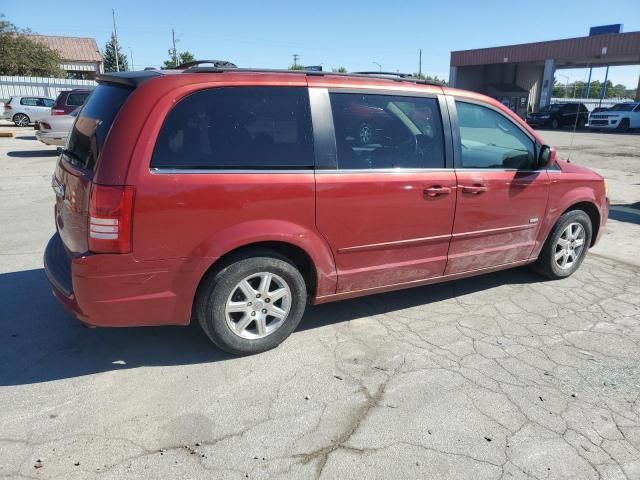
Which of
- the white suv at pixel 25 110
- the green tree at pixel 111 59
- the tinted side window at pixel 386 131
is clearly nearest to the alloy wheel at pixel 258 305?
the tinted side window at pixel 386 131

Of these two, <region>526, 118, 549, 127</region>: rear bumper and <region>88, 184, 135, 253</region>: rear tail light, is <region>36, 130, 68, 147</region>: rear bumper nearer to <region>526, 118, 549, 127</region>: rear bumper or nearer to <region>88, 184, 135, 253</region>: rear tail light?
<region>88, 184, 135, 253</region>: rear tail light

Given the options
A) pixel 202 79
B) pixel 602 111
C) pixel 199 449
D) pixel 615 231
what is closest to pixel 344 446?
pixel 199 449

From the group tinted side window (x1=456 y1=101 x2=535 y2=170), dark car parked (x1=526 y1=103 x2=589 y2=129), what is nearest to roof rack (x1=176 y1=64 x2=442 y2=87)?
tinted side window (x1=456 y1=101 x2=535 y2=170)

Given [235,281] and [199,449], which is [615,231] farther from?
[199,449]

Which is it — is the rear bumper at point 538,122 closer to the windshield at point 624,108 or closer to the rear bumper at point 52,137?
the windshield at point 624,108

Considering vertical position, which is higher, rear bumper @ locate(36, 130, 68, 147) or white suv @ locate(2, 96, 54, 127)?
white suv @ locate(2, 96, 54, 127)

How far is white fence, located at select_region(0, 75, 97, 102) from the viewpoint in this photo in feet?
108

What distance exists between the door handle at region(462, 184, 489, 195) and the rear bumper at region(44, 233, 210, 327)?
218 centimetres

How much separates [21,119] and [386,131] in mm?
27059

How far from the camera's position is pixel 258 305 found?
3418 mm

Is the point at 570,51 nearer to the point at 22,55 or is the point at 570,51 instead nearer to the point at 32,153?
the point at 32,153

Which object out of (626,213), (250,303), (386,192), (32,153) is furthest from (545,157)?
(32,153)

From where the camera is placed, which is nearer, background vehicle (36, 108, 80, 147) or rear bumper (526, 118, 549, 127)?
background vehicle (36, 108, 80, 147)

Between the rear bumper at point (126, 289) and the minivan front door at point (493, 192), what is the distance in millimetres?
2211
